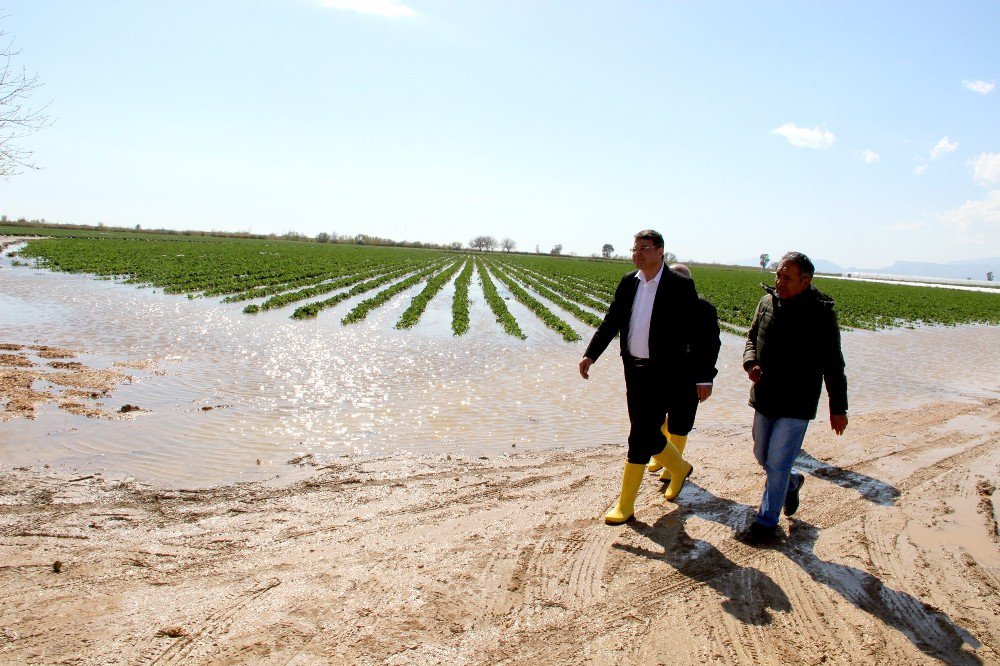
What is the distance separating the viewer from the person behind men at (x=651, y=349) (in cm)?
403

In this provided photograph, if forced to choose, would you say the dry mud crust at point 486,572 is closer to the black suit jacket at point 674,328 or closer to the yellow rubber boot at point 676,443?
the yellow rubber boot at point 676,443

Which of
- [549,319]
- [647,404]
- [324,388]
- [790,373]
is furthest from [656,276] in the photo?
[549,319]

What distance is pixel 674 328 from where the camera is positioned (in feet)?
13.2

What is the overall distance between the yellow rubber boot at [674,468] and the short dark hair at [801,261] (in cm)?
149

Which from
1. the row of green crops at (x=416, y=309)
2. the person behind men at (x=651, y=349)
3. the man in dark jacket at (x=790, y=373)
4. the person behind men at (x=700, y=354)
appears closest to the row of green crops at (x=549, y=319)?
the row of green crops at (x=416, y=309)

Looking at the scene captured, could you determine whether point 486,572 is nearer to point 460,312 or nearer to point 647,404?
point 647,404

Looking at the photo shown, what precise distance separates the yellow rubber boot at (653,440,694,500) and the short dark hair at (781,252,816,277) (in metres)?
1.49

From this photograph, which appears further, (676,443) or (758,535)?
(676,443)

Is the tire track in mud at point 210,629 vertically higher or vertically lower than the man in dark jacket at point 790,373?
lower

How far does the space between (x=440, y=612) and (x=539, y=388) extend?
624 centimetres

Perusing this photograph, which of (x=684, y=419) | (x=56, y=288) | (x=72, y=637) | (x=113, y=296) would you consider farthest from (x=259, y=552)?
(x=56, y=288)

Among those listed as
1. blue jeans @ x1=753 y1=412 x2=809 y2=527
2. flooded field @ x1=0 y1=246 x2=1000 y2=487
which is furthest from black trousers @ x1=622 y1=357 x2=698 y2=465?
flooded field @ x1=0 y1=246 x2=1000 y2=487

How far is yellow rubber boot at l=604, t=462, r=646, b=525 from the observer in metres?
4.11

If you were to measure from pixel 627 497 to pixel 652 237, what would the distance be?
179cm
